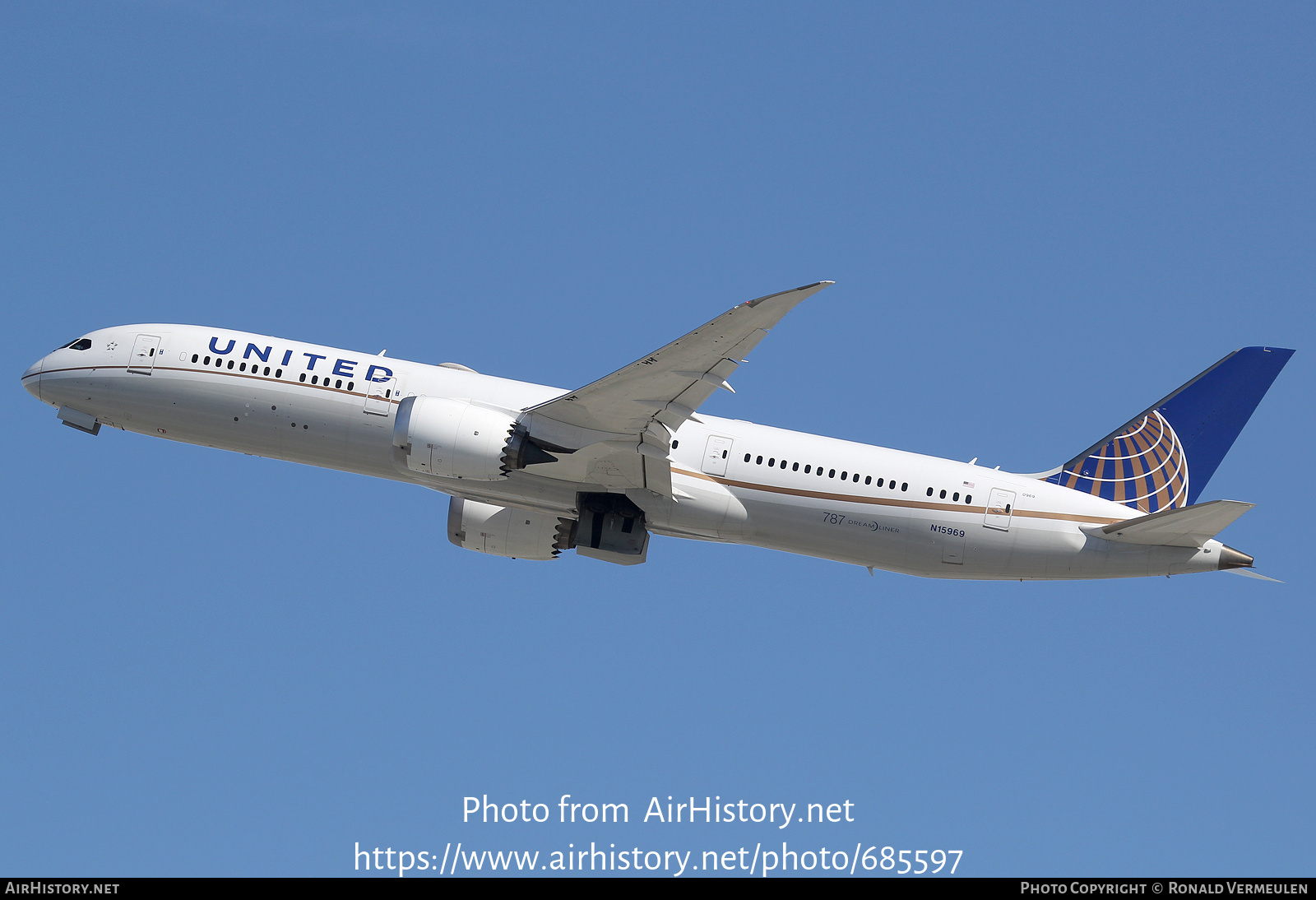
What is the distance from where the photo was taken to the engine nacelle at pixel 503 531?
3775 centimetres

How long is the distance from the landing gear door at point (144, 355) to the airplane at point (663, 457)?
0.16ft

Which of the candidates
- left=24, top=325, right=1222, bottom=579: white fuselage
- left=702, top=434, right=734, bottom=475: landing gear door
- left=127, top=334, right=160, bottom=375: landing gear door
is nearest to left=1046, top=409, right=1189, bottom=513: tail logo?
left=24, top=325, right=1222, bottom=579: white fuselage

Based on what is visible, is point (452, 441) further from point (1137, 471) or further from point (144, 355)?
point (1137, 471)

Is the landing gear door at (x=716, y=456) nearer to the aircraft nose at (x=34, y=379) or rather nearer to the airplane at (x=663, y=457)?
the airplane at (x=663, y=457)

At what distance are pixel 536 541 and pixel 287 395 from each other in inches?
312

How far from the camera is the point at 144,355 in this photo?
1420 inches

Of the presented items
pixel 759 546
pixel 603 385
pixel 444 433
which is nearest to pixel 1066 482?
pixel 759 546

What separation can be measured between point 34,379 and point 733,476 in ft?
63.5

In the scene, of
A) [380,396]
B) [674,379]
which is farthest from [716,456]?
[380,396]

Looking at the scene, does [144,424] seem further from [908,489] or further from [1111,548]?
[1111,548]

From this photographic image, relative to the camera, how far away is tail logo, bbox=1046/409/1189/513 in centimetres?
3572

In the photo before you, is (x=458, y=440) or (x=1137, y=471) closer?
(x=458, y=440)

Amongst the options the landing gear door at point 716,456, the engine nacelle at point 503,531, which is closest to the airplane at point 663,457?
the landing gear door at point 716,456
